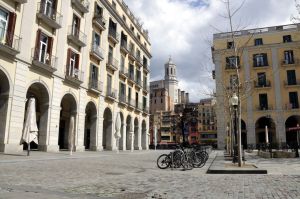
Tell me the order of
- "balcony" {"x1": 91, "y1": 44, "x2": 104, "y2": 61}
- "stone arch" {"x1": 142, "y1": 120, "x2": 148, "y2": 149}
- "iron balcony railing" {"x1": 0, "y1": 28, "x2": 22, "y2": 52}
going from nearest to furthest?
"iron balcony railing" {"x1": 0, "y1": 28, "x2": 22, "y2": 52} < "balcony" {"x1": 91, "y1": 44, "x2": 104, "y2": 61} < "stone arch" {"x1": 142, "y1": 120, "x2": 148, "y2": 149}

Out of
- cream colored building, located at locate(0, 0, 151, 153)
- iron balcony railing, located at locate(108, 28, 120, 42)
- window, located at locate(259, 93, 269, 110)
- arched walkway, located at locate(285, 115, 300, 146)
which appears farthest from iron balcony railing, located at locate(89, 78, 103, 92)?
arched walkway, located at locate(285, 115, 300, 146)

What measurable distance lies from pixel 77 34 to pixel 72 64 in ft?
9.06

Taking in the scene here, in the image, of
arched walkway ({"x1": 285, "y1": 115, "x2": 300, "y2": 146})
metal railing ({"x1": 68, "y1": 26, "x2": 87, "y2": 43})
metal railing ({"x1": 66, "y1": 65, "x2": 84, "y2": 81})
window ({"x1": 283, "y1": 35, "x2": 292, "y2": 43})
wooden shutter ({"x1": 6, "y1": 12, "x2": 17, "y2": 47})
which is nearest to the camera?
wooden shutter ({"x1": 6, "y1": 12, "x2": 17, "y2": 47})

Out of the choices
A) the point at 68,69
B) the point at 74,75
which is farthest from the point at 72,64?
the point at 68,69

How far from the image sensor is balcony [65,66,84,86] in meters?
23.4

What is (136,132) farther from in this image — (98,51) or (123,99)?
(98,51)

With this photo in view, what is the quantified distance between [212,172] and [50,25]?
55.4 feet

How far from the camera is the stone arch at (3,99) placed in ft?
55.4

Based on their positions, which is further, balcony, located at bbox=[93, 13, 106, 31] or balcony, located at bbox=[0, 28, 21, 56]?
balcony, located at bbox=[93, 13, 106, 31]

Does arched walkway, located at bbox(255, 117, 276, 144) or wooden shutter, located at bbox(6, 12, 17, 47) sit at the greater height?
wooden shutter, located at bbox(6, 12, 17, 47)

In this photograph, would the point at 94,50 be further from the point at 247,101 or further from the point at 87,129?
the point at 247,101

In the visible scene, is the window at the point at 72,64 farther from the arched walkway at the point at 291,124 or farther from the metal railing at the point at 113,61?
the arched walkway at the point at 291,124

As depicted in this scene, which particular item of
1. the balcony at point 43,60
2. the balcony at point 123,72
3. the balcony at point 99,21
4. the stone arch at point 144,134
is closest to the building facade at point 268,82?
the stone arch at point 144,134

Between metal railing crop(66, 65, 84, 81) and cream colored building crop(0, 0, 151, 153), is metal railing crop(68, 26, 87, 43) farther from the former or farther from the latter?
metal railing crop(66, 65, 84, 81)
